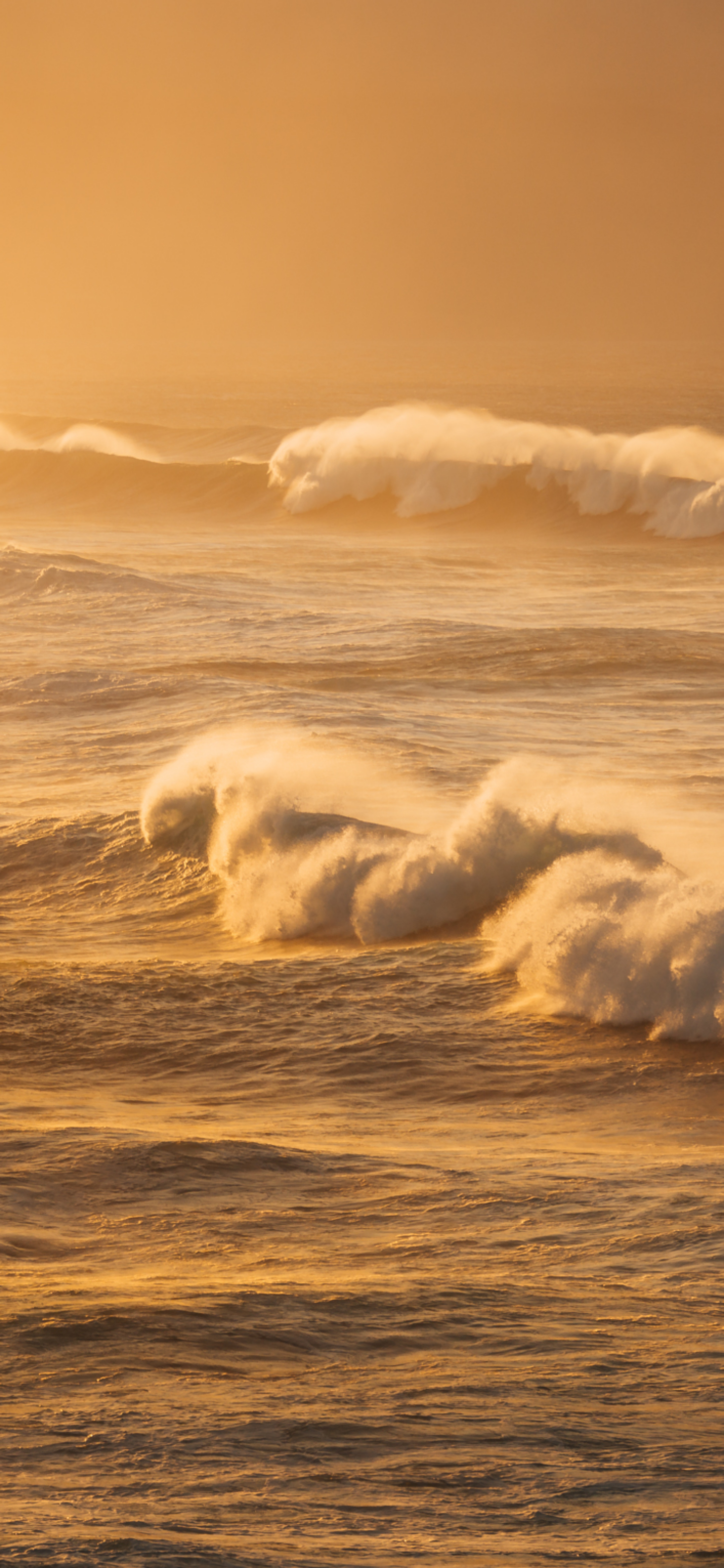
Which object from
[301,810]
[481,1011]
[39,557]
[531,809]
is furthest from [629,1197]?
[39,557]

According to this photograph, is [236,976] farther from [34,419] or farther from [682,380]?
[682,380]

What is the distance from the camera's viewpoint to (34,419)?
184 feet

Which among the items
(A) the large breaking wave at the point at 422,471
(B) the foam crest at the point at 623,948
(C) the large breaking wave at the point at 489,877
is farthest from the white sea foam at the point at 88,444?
(B) the foam crest at the point at 623,948

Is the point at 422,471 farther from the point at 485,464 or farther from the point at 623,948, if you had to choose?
the point at 623,948

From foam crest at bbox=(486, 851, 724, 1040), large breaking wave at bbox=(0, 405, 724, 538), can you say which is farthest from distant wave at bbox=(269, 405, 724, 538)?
foam crest at bbox=(486, 851, 724, 1040)

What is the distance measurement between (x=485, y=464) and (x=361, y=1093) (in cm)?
3231

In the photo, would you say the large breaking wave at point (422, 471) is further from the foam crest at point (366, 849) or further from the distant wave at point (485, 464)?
the foam crest at point (366, 849)

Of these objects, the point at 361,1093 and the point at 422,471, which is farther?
the point at 422,471

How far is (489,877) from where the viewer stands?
1149 cm

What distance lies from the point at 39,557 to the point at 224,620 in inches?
224

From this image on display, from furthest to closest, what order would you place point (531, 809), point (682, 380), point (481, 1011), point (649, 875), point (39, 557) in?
point (682, 380)
point (39, 557)
point (531, 809)
point (649, 875)
point (481, 1011)

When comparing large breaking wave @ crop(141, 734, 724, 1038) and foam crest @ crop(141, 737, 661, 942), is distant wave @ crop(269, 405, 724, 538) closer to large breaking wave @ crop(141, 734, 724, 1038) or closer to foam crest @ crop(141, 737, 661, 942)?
large breaking wave @ crop(141, 734, 724, 1038)

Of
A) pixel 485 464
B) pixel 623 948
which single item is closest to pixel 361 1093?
pixel 623 948

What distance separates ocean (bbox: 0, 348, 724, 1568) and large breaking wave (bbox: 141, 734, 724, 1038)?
0.03 m
